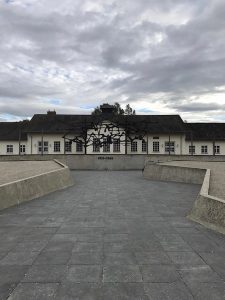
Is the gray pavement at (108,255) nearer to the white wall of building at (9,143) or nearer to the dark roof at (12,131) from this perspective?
the dark roof at (12,131)

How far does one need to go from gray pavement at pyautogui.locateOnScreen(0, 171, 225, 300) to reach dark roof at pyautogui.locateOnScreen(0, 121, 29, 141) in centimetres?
5362

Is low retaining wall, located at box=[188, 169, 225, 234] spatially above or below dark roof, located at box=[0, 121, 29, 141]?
below

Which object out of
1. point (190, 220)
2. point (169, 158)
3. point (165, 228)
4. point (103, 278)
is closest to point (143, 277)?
point (103, 278)

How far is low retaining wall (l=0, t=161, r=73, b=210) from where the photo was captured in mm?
10648

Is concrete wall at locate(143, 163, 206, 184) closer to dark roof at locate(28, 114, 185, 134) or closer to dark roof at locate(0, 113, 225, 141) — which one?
dark roof at locate(28, 114, 185, 134)

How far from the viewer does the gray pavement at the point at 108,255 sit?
4.36 metres

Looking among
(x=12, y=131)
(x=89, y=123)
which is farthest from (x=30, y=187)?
(x=12, y=131)

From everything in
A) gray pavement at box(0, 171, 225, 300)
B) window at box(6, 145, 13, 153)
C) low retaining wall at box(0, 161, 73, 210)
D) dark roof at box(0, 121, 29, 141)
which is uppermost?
dark roof at box(0, 121, 29, 141)

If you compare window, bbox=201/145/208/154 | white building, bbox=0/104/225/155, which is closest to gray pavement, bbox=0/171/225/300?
white building, bbox=0/104/225/155

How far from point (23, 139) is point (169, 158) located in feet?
116

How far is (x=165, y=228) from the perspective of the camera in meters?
7.95

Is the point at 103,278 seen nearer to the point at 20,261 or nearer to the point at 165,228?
the point at 20,261

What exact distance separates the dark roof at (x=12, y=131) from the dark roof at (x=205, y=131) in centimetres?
3148

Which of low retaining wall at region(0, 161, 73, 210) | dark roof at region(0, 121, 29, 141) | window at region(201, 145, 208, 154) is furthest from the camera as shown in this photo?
dark roof at region(0, 121, 29, 141)
